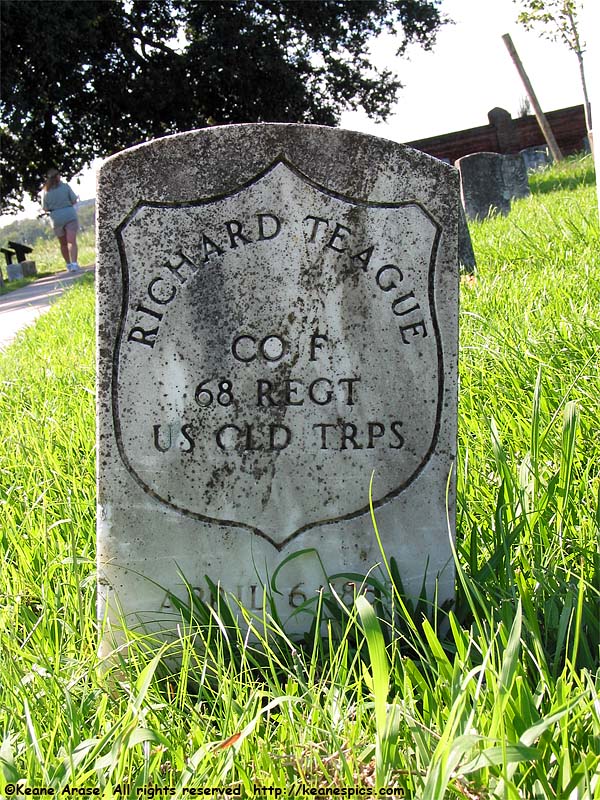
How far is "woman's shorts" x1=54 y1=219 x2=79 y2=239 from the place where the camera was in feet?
41.9

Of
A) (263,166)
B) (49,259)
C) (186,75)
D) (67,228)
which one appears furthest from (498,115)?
(263,166)

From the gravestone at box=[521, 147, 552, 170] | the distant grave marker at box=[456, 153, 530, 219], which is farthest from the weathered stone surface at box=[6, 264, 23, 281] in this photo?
the gravestone at box=[521, 147, 552, 170]

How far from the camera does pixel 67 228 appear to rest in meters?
12.8

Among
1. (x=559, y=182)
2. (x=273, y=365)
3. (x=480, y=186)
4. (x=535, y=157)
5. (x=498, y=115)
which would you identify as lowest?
(x=273, y=365)

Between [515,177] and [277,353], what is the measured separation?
11011 millimetres

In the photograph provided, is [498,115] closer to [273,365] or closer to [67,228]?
[67,228]

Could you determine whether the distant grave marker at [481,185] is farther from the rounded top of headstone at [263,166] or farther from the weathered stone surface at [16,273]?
the weathered stone surface at [16,273]

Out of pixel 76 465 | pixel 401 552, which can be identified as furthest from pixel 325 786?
pixel 76 465

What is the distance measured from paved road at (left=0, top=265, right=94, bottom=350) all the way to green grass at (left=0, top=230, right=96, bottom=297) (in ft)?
4.27

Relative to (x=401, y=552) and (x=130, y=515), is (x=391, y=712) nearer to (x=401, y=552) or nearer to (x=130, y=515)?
(x=401, y=552)

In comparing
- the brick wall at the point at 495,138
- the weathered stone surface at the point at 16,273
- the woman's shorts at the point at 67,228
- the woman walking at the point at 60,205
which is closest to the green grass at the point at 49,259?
the weathered stone surface at the point at 16,273

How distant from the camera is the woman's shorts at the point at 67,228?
12.8m

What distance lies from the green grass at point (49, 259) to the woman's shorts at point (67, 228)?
5.85 ft

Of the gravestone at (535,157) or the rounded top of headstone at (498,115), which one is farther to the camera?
→ the rounded top of headstone at (498,115)
